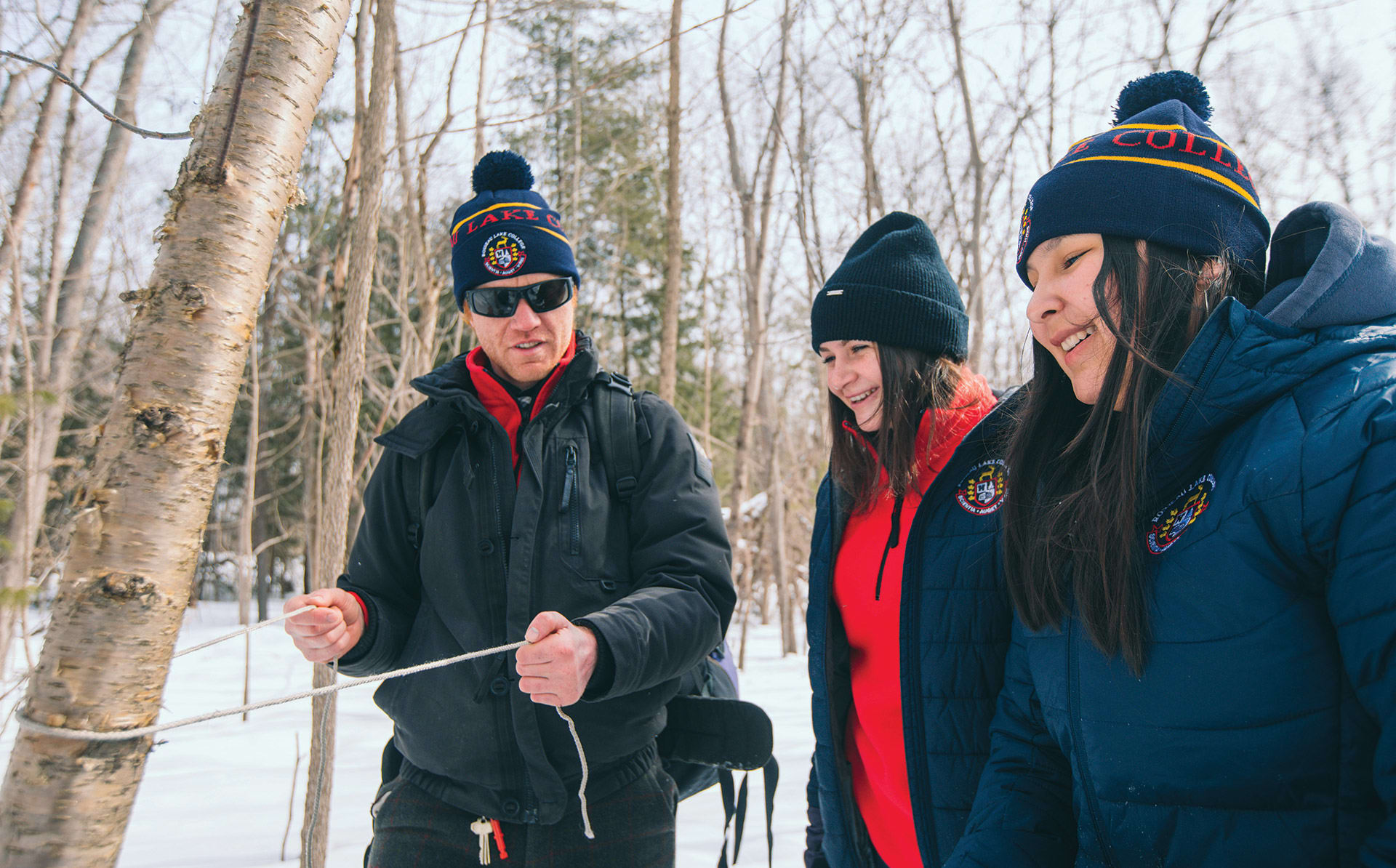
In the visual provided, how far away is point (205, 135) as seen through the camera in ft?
4.58

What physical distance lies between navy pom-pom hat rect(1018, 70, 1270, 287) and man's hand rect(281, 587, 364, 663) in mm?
1583

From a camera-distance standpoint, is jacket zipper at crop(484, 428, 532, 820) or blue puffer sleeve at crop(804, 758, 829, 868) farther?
blue puffer sleeve at crop(804, 758, 829, 868)

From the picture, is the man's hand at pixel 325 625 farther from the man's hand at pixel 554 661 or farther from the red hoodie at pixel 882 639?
the red hoodie at pixel 882 639

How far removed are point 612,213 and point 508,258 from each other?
14.8m

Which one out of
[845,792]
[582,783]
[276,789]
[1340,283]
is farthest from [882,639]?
[276,789]

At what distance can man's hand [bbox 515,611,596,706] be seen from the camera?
144 centimetres

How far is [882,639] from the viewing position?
173 centimetres

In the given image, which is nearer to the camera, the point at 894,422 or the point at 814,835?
the point at 894,422

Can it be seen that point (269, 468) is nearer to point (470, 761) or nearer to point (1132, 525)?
point (470, 761)

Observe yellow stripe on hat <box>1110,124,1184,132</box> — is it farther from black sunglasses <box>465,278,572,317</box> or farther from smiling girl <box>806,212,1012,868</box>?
black sunglasses <box>465,278,572,317</box>

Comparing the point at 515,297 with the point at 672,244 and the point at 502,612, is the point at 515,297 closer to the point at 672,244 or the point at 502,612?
the point at 502,612

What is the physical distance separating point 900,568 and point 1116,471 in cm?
63

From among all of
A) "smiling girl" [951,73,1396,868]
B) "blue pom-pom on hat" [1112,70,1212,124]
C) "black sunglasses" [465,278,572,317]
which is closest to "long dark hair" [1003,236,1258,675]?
"smiling girl" [951,73,1396,868]

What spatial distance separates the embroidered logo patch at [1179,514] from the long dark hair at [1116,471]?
0.08 feet
